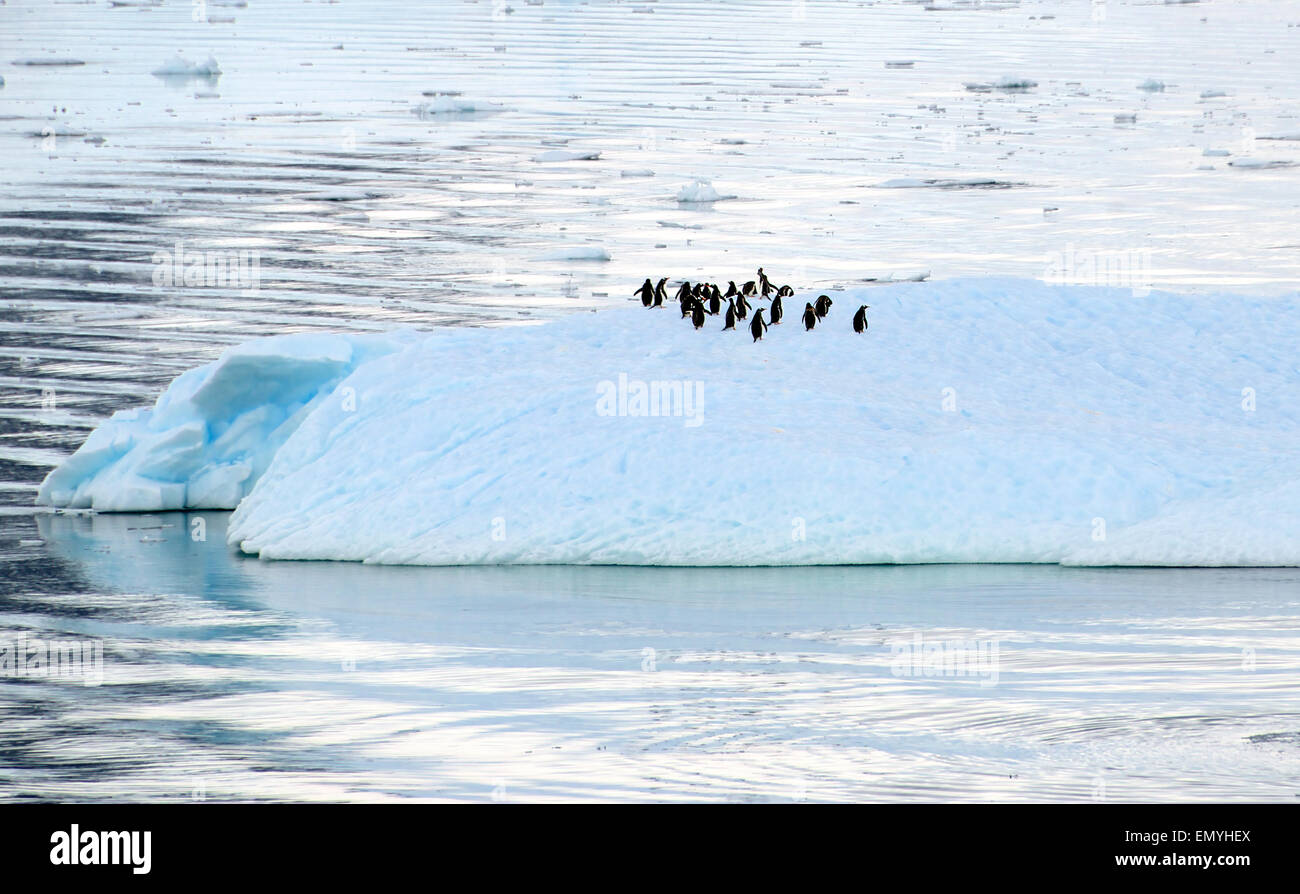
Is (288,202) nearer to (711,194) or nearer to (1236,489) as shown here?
(711,194)

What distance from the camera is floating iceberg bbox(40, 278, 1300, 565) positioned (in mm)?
10344

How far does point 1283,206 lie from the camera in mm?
24938

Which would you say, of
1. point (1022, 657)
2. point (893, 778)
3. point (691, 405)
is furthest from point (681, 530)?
point (893, 778)

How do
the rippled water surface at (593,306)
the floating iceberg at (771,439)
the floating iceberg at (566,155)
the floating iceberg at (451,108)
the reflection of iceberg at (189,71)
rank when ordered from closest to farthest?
the rippled water surface at (593,306) < the floating iceberg at (771,439) < the floating iceberg at (566,155) < the floating iceberg at (451,108) < the reflection of iceberg at (189,71)

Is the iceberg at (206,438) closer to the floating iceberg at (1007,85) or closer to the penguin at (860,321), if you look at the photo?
the penguin at (860,321)

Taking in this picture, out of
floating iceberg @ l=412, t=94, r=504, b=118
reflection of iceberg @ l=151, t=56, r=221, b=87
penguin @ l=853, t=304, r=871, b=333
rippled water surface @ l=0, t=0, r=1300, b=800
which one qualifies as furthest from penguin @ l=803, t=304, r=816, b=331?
reflection of iceberg @ l=151, t=56, r=221, b=87

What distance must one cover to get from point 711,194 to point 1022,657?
57.6ft

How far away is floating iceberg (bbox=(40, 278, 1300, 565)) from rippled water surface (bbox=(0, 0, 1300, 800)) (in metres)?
0.30

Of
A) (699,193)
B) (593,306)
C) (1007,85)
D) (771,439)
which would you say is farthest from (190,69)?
(771,439)

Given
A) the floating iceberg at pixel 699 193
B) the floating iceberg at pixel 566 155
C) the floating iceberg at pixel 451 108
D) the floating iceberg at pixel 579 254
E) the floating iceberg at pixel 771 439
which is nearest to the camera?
the floating iceberg at pixel 771 439

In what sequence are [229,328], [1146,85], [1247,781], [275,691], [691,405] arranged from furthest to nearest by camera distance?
[1146,85] → [229,328] → [691,405] → [275,691] → [1247,781]

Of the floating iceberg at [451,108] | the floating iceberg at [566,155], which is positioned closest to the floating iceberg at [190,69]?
the floating iceberg at [451,108]

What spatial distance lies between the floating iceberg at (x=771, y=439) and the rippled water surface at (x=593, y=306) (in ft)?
0.97

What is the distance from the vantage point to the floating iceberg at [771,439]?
10.3 metres
